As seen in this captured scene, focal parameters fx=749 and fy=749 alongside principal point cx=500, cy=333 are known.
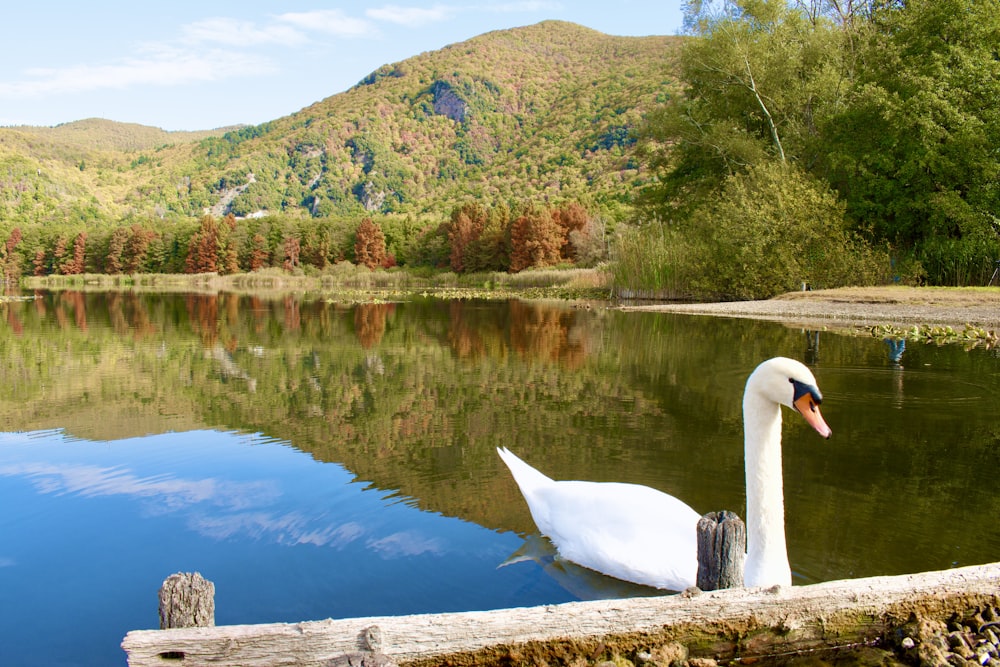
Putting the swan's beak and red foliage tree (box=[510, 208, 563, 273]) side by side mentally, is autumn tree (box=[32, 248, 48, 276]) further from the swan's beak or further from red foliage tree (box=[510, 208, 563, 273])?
the swan's beak

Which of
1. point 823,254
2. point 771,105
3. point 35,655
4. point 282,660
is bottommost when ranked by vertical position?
point 35,655

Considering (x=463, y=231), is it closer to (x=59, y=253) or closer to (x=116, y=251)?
(x=116, y=251)

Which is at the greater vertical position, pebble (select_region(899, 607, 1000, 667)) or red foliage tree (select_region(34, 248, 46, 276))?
red foliage tree (select_region(34, 248, 46, 276))

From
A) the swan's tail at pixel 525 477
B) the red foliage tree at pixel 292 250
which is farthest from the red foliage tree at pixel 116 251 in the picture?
the swan's tail at pixel 525 477

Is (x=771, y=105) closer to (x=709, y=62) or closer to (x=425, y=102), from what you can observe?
(x=709, y=62)

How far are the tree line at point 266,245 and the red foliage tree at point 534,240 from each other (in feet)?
7.17

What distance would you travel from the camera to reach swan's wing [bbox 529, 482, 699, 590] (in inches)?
165

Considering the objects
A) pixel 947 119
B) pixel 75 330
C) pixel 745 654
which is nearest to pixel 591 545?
pixel 745 654

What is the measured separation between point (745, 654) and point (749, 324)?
18.0 m

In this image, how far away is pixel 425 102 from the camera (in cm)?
15288

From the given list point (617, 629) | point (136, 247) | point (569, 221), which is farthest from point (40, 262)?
point (617, 629)

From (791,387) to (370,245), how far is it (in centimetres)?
7781

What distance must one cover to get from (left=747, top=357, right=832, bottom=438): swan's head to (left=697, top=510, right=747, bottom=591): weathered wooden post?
0.63m

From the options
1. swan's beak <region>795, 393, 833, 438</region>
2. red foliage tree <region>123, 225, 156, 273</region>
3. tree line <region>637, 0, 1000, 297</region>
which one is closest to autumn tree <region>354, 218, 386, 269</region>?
red foliage tree <region>123, 225, 156, 273</region>
